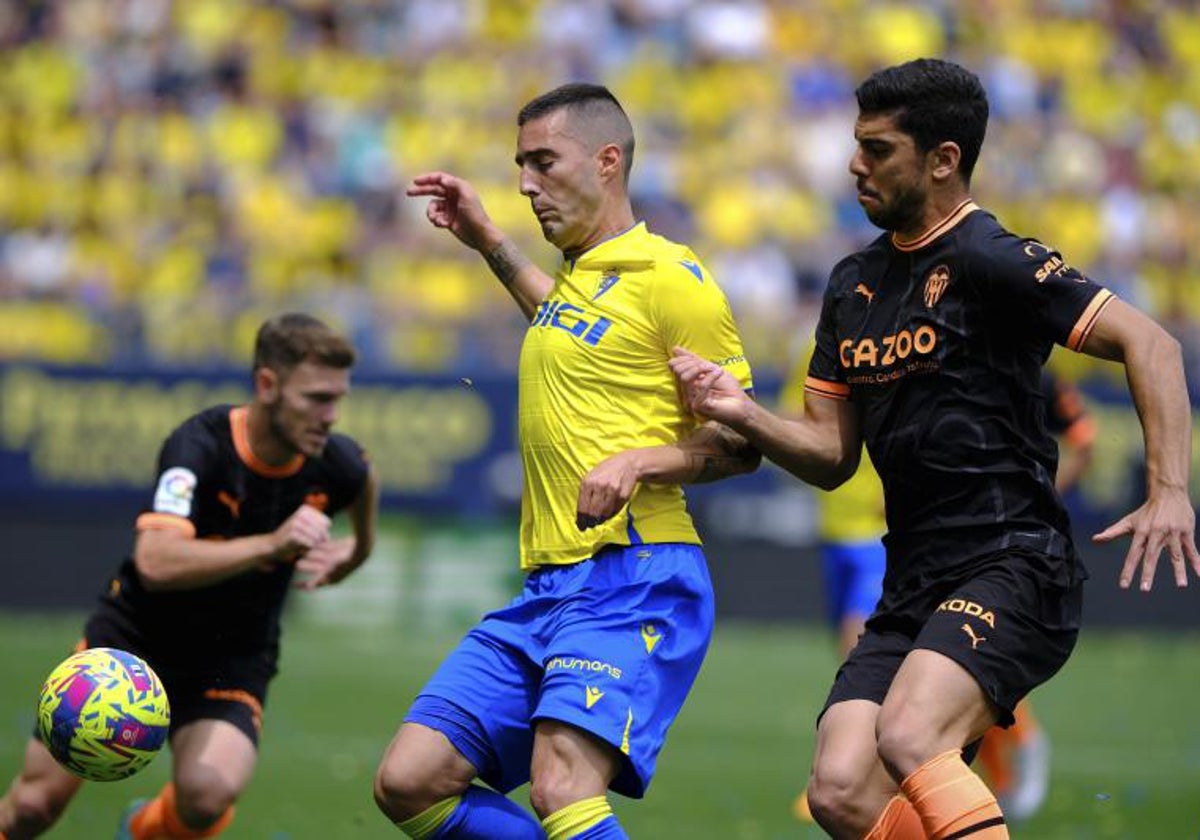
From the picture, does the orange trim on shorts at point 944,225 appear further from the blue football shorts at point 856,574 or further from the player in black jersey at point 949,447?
the blue football shorts at point 856,574

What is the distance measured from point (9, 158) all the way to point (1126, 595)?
13424mm

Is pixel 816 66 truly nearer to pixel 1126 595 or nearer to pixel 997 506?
pixel 1126 595

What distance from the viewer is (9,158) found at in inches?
887

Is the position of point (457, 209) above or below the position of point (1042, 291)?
above

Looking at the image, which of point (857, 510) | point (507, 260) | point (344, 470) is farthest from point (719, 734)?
point (507, 260)

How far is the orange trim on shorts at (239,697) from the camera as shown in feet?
25.7

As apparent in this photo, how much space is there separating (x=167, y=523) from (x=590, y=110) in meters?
2.49

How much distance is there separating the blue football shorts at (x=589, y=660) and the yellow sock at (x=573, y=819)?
0.21 meters

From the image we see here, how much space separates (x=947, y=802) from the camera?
548 cm

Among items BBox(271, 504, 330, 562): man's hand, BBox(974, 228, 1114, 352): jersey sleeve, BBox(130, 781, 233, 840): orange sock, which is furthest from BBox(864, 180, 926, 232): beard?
BBox(130, 781, 233, 840): orange sock

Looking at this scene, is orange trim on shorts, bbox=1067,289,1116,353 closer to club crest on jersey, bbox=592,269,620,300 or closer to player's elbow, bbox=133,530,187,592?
club crest on jersey, bbox=592,269,620,300

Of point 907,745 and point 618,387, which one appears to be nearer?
point 907,745

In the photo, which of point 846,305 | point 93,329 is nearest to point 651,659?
point 846,305

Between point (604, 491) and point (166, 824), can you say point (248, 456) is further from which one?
point (604, 491)
